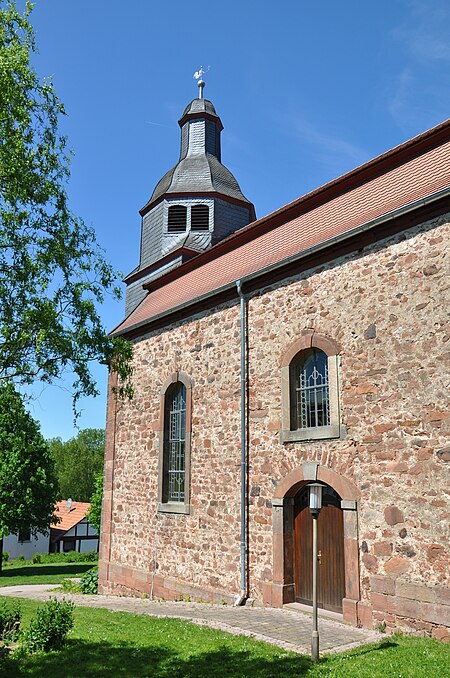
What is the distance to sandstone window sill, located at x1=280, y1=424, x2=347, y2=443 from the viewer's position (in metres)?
8.84

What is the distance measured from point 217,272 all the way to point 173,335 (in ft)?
5.76

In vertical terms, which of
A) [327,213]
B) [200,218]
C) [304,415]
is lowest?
[304,415]

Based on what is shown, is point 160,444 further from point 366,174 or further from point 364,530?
point 366,174

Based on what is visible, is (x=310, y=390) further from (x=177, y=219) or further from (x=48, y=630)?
(x=177, y=219)

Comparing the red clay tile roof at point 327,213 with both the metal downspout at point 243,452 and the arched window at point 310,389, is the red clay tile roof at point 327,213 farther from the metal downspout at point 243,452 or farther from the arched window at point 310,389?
the arched window at point 310,389

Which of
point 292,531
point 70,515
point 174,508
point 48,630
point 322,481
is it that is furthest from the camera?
point 70,515

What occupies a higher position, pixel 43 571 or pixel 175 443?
pixel 175 443

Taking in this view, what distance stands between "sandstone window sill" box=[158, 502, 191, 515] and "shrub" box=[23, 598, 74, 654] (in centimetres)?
478

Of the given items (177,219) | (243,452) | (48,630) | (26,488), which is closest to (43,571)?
(26,488)

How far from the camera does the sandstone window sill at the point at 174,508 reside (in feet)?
38.7

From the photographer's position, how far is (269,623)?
8305 mm

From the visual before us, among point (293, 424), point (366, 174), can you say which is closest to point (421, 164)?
point (366, 174)

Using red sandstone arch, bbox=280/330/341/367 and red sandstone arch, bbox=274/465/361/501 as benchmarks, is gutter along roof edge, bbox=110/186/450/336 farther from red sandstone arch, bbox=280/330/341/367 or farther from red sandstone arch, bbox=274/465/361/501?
red sandstone arch, bbox=274/465/361/501

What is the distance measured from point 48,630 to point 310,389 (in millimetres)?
5252
